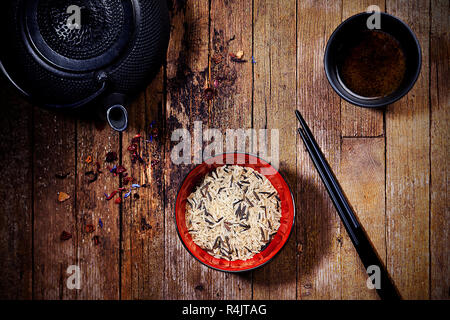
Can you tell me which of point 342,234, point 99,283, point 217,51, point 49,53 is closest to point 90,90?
point 49,53

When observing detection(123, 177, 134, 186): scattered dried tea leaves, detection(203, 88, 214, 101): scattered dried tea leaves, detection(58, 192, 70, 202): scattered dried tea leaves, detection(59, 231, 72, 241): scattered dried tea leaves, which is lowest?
detection(59, 231, 72, 241): scattered dried tea leaves

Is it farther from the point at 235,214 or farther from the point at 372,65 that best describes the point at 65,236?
the point at 372,65

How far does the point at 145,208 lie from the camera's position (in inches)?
37.9

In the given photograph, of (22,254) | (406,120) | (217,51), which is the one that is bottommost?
(22,254)

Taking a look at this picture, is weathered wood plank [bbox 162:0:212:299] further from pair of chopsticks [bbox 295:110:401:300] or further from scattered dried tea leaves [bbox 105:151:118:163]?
pair of chopsticks [bbox 295:110:401:300]

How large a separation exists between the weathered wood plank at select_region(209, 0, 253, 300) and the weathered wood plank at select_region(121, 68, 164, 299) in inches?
7.0

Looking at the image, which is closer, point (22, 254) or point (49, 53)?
point (49, 53)

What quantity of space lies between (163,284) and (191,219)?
0.25 metres

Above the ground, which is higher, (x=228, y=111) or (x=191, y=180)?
(x=228, y=111)

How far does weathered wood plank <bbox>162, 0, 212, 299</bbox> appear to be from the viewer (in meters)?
0.94

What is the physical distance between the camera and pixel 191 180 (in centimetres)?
88

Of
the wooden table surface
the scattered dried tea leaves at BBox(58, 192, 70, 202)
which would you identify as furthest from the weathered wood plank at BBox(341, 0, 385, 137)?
the scattered dried tea leaves at BBox(58, 192, 70, 202)

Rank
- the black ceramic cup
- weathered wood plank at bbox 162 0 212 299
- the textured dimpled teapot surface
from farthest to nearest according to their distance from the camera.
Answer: weathered wood plank at bbox 162 0 212 299, the black ceramic cup, the textured dimpled teapot surface

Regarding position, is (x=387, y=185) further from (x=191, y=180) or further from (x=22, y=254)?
(x=22, y=254)
